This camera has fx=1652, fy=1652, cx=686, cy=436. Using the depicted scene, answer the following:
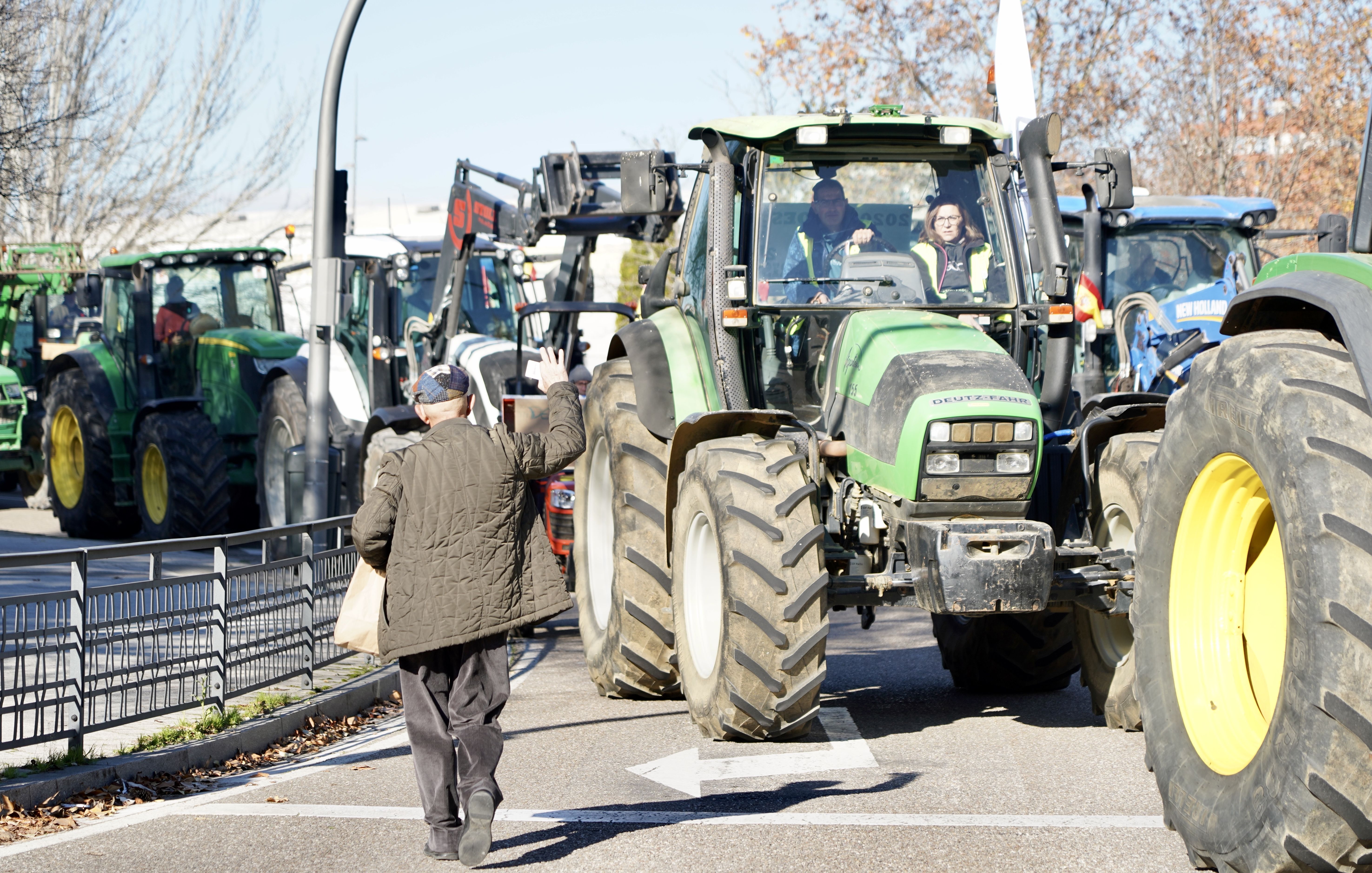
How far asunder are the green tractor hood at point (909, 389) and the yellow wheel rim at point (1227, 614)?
2305 mm

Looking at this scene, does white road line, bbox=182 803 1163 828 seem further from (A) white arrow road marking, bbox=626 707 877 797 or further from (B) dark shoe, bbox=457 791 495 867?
(B) dark shoe, bbox=457 791 495 867

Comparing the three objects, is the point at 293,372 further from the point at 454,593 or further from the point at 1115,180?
the point at 454,593

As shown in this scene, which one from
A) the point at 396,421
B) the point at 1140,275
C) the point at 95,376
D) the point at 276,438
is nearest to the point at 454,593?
the point at 396,421

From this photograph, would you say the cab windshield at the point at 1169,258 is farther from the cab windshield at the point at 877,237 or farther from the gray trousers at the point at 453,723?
the gray trousers at the point at 453,723

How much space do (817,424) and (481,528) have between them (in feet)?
9.82

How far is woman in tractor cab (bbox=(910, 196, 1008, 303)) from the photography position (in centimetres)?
870

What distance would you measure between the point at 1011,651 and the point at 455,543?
436 centimetres

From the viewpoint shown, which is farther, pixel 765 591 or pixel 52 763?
pixel 765 591

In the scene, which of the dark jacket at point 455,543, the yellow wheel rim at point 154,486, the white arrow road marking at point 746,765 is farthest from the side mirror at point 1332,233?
the yellow wheel rim at point 154,486

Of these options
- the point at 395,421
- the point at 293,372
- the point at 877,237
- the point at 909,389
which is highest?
the point at 877,237

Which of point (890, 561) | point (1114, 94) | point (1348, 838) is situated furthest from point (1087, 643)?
point (1114, 94)

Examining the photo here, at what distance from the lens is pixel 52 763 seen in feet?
23.8

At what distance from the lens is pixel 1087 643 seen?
8555 mm

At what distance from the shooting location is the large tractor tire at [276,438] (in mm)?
17812
